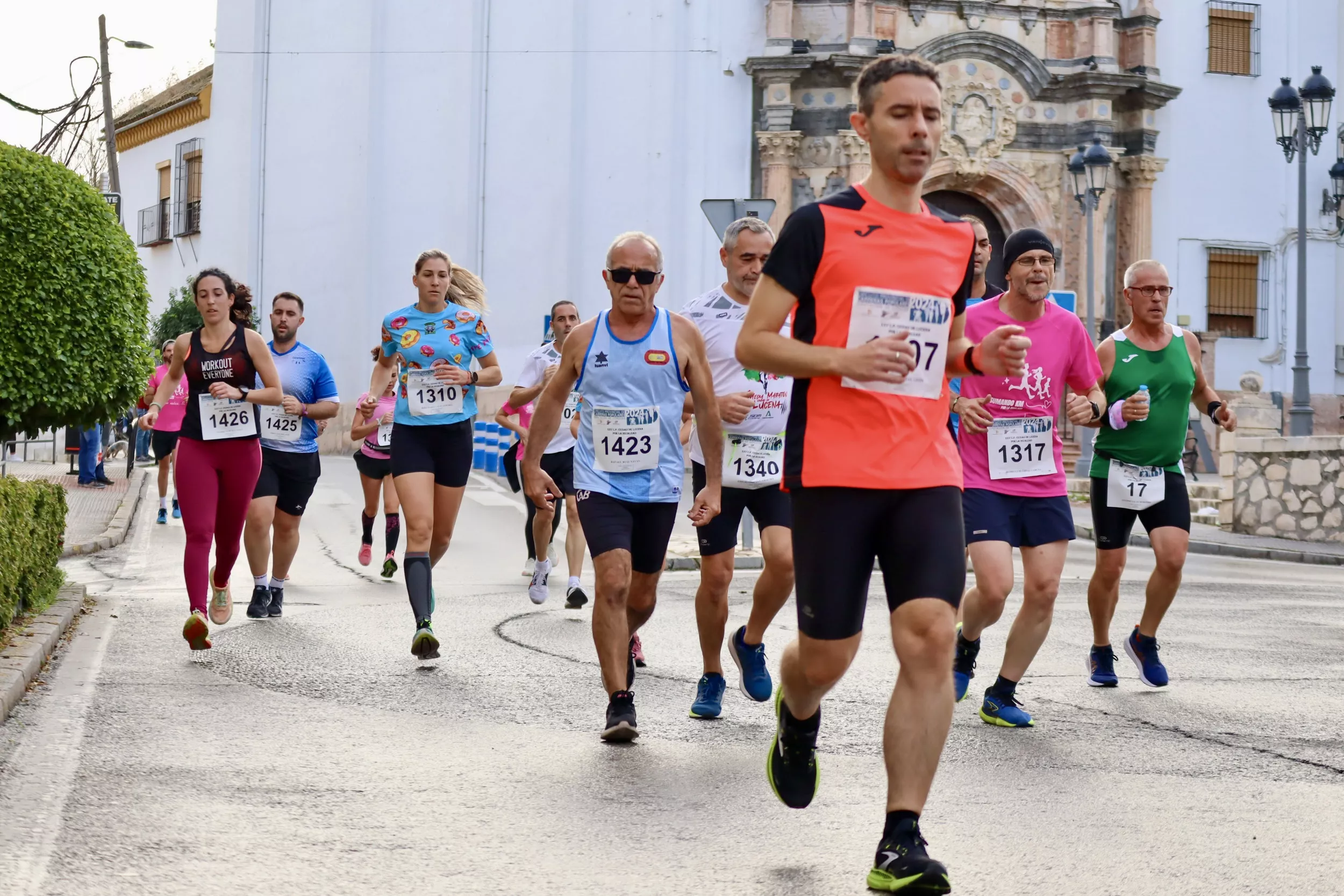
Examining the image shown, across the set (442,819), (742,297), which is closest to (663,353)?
(742,297)

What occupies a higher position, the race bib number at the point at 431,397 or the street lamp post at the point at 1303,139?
the street lamp post at the point at 1303,139

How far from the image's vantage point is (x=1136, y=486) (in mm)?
7973

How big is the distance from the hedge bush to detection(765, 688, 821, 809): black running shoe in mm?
6876

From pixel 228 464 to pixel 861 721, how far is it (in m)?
3.81

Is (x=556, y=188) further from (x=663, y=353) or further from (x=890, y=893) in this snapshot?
(x=890, y=893)

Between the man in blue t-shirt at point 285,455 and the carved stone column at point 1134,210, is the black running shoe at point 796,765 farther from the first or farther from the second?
the carved stone column at point 1134,210

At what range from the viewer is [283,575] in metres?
11.3

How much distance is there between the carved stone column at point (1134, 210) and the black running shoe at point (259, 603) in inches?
1002

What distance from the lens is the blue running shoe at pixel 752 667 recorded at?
7293mm

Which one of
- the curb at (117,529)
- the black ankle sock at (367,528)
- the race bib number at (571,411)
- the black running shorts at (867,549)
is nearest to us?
the black running shorts at (867,549)

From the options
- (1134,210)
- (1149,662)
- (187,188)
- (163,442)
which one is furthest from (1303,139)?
(187,188)

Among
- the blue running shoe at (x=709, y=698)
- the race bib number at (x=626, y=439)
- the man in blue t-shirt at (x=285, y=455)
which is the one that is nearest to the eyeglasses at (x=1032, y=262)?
the race bib number at (x=626, y=439)

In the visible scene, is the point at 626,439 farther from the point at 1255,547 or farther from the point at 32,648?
the point at 1255,547

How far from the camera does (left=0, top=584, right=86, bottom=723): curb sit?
23.0 feet
